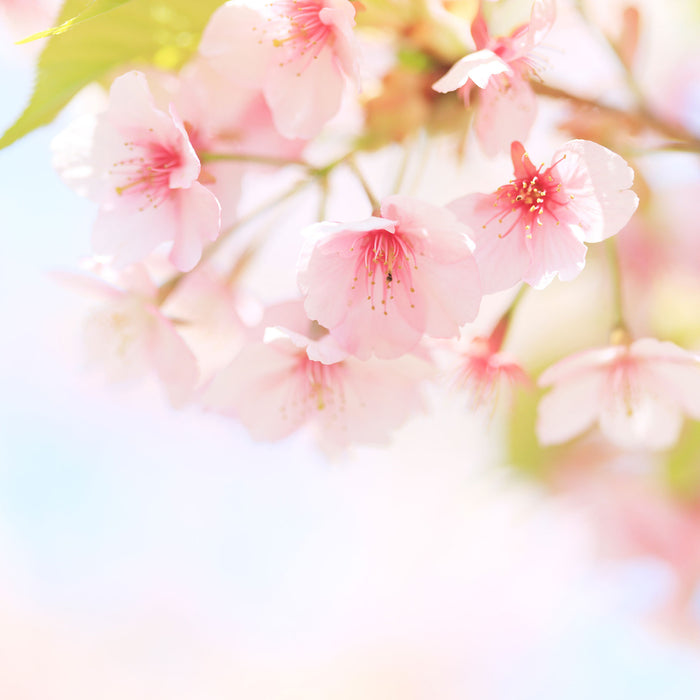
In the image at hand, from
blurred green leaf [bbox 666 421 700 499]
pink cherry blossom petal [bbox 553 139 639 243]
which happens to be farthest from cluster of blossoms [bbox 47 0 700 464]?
blurred green leaf [bbox 666 421 700 499]

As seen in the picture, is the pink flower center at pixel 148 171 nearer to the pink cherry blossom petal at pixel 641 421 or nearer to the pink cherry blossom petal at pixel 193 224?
the pink cherry blossom petal at pixel 193 224

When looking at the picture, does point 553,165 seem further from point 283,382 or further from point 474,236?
point 283,382

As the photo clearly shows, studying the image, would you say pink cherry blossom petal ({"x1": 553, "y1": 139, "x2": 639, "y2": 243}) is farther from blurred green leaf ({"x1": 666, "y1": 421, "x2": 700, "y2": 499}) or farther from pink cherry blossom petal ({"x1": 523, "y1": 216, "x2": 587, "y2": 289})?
blurred green leaf ({"x1": 666, "y1": 421, "x2": 700, "y2": 499})

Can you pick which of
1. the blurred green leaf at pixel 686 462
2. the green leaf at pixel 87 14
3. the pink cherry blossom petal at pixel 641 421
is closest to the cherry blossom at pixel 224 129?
the green leaf at pixel 87 14

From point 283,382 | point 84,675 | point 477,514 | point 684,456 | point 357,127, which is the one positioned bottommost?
point 84,675

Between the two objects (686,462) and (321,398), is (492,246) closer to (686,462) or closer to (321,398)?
(321,398)

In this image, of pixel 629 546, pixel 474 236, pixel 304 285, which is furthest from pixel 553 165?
pixel 629 546

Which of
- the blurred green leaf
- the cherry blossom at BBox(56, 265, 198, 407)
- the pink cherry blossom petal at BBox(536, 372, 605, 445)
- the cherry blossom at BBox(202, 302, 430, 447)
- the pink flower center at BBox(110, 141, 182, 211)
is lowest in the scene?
the blurred green leaf
